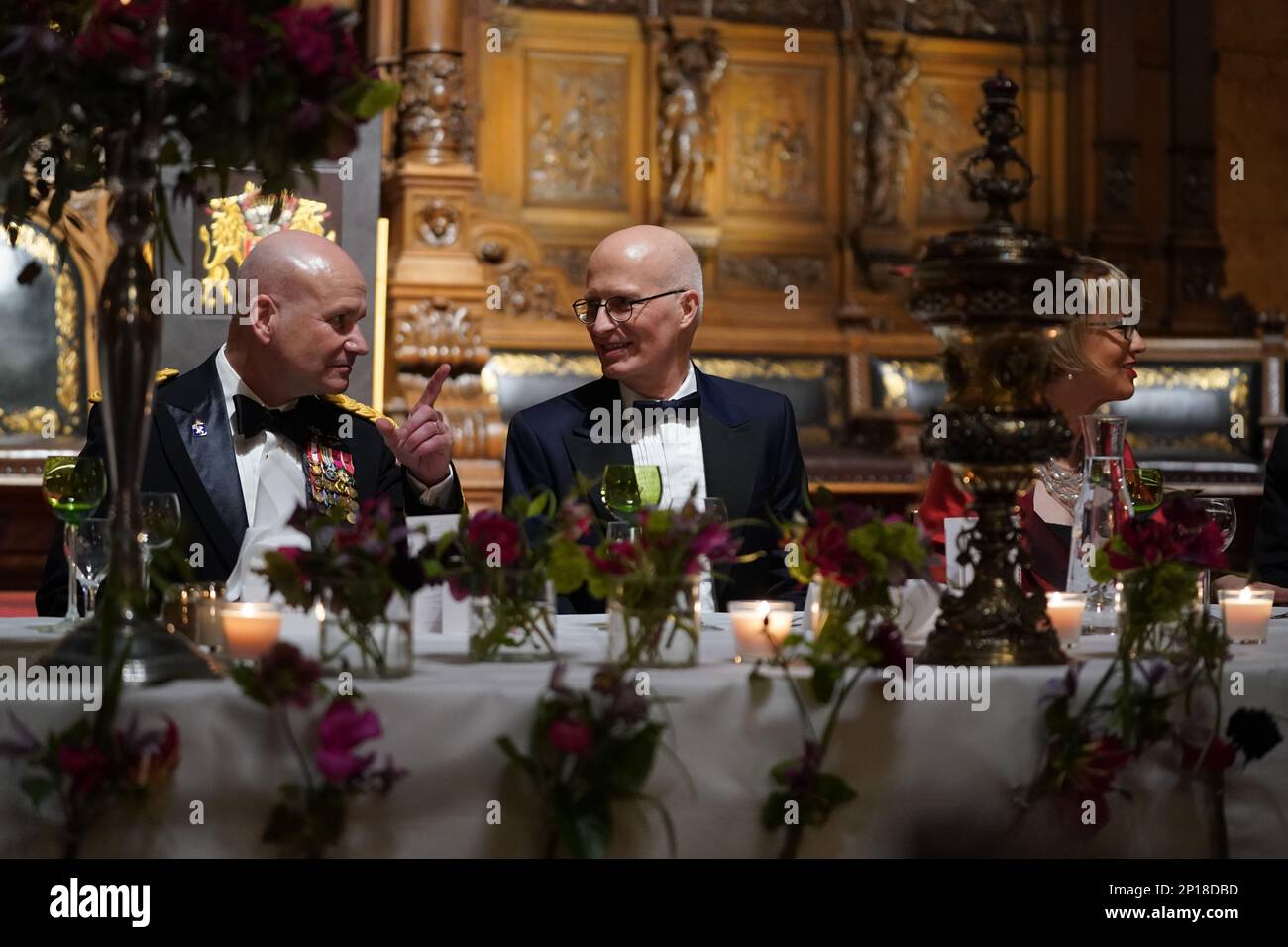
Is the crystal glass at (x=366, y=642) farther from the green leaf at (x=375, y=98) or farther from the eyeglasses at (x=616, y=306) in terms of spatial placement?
the eyeglasses at (x=616, y=306)

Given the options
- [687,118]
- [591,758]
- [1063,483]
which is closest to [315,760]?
[591,758]

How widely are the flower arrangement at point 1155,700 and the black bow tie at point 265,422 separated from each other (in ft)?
5.65

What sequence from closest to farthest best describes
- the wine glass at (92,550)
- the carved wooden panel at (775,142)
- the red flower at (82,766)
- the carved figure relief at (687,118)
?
the red flower at (82,766) → the wine glass at (92,550) → the carved figure relief at (687,118) → the carved wooden panel at (775,142)

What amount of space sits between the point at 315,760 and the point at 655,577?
1.36 feet

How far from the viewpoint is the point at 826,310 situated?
27.6ft

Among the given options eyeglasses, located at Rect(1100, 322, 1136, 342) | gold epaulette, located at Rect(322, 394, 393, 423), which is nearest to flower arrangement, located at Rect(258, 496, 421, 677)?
gold epaulette, located at Rect(322, 394, 393, 423)

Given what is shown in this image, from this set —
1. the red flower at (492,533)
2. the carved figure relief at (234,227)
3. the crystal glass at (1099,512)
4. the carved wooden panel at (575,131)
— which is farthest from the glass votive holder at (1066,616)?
the carved wooden panel at (575,131)

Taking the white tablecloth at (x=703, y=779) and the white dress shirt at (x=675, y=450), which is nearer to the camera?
the white tablecloth at (x=703, y=779)

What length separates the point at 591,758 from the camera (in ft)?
5.32

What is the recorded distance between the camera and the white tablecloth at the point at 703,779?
63.7 inches

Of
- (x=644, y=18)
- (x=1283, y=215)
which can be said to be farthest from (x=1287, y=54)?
(x=644, y=18)

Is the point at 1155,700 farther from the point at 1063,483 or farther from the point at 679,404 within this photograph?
the point at 679,404
